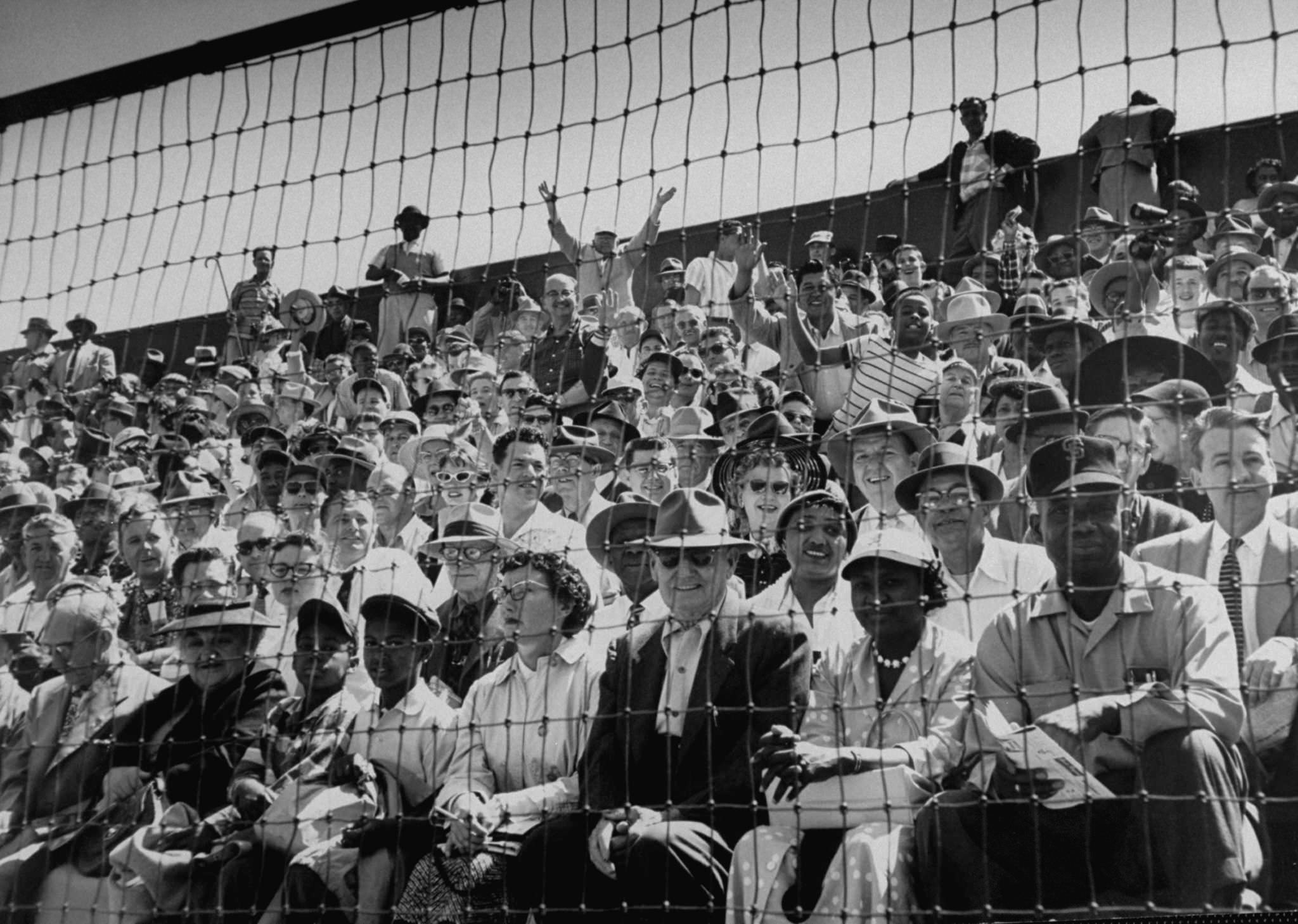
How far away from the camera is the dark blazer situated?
346 inches

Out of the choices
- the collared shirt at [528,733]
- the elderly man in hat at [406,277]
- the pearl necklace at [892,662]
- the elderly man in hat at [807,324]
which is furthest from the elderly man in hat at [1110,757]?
the elderly man in hat at [406,277]

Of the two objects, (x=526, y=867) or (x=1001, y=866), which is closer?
(x=1001, y=866)

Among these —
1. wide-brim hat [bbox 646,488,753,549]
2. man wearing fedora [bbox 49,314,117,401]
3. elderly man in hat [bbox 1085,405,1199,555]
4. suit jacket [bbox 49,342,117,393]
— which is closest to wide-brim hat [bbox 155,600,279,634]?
wide-brim hat [bbox 646,488,753,549]

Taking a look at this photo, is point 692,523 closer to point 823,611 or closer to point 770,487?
point 823,611

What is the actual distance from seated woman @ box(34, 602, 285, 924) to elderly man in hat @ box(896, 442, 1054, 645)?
1.92 meters

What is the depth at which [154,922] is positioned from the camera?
14.1ft

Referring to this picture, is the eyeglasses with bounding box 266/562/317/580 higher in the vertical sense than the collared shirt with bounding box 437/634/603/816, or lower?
higher

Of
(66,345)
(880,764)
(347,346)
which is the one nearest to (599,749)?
(880,764)

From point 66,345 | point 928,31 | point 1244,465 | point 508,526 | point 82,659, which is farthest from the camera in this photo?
point 66,345

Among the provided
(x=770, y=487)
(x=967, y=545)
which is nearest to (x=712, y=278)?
(x=770, y=487)

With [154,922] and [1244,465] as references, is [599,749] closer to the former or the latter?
[154,922]

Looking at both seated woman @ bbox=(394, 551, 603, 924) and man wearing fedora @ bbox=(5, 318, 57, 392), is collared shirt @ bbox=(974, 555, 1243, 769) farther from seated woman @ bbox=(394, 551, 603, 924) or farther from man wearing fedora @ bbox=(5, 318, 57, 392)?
man wearing fedora @ bbox=(5, 318, 57, 392)

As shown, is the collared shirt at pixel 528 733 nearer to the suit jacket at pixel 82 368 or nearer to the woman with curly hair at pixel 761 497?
the woman with curly hair at pixel 761 497

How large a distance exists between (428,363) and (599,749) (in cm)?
555
